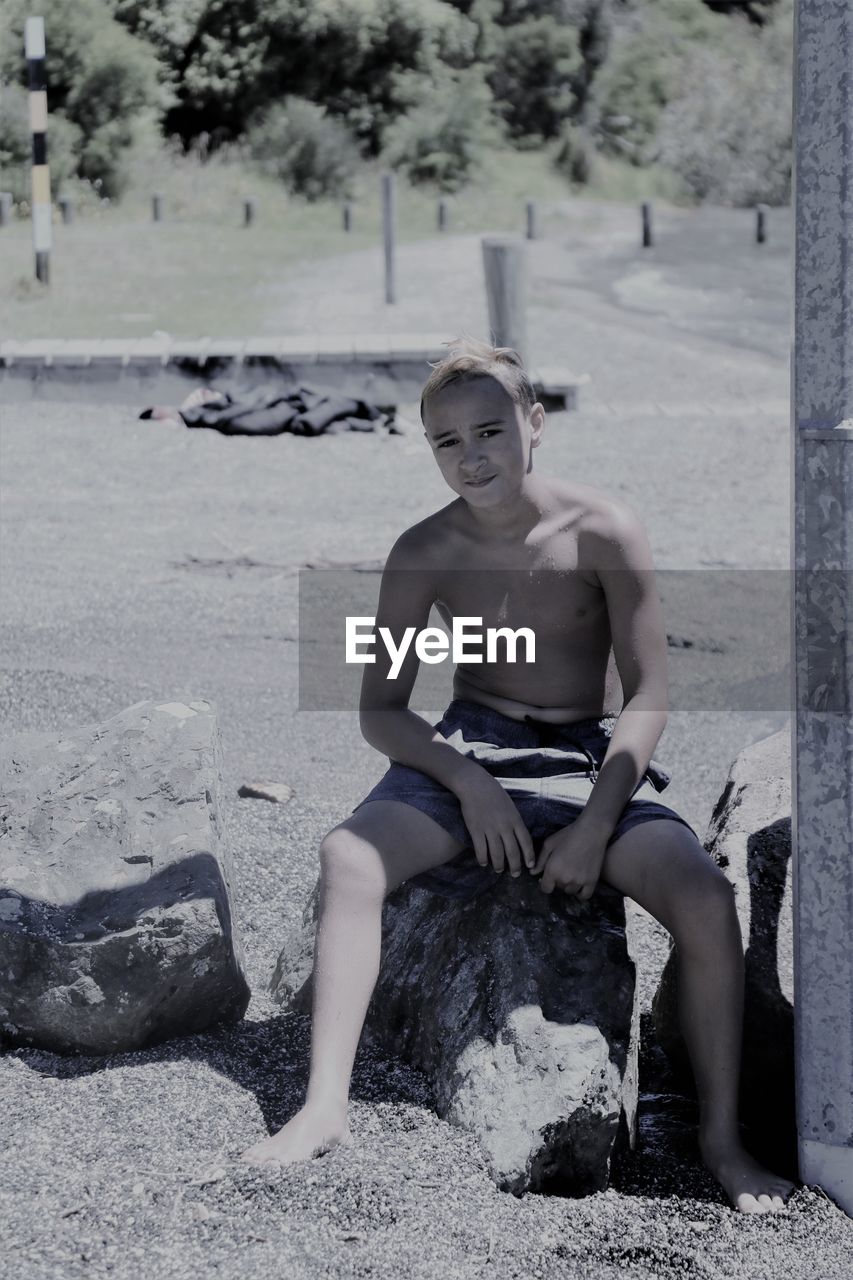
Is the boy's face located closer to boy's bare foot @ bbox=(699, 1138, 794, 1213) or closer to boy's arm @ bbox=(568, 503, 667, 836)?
boy's arm @ bbox=(568, 503, 667, 836)

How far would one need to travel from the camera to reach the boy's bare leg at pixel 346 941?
2.17 meters

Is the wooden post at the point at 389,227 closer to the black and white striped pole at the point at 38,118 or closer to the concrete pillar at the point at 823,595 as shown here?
the black and white striped pole at the point at 38,118

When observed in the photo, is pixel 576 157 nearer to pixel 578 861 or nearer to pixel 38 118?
pixel 38 118

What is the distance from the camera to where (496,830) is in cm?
242

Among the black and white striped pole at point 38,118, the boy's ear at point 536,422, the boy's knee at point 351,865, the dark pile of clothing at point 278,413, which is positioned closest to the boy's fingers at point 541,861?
the boy's knee at point 351,865

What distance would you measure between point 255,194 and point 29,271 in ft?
34.6

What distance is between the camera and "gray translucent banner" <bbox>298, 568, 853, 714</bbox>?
2.63 meters

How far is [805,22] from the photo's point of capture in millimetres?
2057

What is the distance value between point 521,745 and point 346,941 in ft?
1.68

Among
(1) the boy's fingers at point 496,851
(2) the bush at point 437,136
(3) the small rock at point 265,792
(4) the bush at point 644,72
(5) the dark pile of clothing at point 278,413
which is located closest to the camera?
(1) the boy's fingers at point 496,851

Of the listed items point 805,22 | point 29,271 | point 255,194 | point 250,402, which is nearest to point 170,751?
point 805,22

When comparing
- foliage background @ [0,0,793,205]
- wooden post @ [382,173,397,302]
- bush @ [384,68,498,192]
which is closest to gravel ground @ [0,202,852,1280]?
wooden post @ [382,173,397,302]

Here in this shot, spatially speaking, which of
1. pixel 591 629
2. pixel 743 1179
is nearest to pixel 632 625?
pixel 591 629

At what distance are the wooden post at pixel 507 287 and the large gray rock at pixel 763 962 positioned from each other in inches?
291
